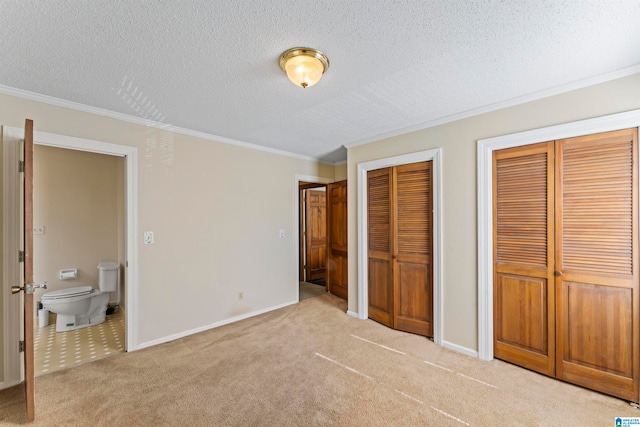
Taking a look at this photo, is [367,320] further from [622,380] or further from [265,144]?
[265,144]

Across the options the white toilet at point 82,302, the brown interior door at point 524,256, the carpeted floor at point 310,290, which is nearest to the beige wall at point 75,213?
the white toilet at point 82,302

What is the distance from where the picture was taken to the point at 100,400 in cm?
199

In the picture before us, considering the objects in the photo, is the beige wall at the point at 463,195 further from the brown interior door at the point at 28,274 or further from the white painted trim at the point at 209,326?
the brown interior door at the point at 28,274

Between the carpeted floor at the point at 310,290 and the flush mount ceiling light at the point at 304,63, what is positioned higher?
the flush mount ceiling light at the point at 304,63

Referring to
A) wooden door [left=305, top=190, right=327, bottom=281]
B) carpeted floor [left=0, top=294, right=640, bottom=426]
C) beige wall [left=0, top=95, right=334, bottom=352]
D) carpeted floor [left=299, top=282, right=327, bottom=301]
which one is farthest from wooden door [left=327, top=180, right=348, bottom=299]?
carpeted floor [left=0, top=294, right=640, bottom=426]

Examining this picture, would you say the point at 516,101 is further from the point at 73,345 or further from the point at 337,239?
the point at 73,345

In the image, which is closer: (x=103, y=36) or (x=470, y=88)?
(x=103, y=36)

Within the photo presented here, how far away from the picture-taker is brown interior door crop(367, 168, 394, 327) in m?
3.32

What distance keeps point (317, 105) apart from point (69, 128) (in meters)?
2.20

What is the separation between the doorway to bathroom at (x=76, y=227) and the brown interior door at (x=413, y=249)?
321 centimetres

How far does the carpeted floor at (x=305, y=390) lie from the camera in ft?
5.98

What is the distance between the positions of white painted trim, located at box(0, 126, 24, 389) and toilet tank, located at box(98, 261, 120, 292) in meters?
1.49

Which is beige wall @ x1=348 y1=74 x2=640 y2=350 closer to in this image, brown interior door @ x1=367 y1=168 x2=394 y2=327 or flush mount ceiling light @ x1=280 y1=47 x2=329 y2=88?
brown interior door @ x1=367 y1=168 x2=394 y2=327

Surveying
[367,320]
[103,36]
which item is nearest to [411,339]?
[367,320]
